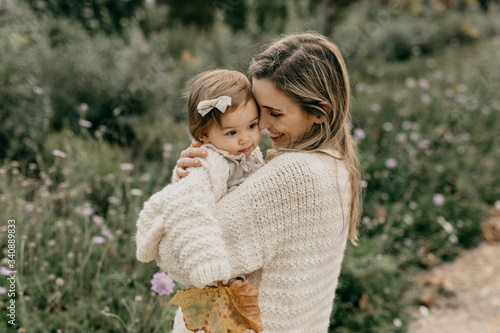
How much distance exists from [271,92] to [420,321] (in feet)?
7.94

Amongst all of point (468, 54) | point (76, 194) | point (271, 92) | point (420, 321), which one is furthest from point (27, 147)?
point (468, 54)

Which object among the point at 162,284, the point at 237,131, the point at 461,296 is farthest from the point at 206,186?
the point at 461,296

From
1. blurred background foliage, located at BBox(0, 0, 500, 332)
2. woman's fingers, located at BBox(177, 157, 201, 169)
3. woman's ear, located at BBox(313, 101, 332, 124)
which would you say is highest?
woman's ear, located at BBox(313, 101, 332, 124)

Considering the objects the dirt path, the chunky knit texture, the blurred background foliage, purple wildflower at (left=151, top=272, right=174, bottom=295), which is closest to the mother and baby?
the chunky knit texture

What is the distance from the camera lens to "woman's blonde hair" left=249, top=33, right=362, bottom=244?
163 centimetres

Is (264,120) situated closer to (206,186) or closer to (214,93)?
(214,93)

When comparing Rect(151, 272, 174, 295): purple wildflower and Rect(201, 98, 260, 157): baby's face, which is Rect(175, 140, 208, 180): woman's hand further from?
Rect(151, 272, 174, 295): purple wildflower

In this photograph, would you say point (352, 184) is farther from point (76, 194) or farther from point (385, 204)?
point (385, 204)

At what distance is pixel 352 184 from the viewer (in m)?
1.79

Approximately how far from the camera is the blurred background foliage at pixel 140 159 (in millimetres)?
2654

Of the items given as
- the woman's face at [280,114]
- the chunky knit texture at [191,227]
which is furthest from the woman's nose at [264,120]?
the chunky knit texture at [191,227]

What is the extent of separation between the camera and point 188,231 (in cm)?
138

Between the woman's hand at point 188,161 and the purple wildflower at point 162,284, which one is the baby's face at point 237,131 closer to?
the woman's hand at point 188,161

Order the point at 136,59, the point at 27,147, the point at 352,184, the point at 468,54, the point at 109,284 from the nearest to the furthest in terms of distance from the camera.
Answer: the point at 352,184
the point at 109,284
the point at 27,147
the point at 136,59
the point at 468,54
